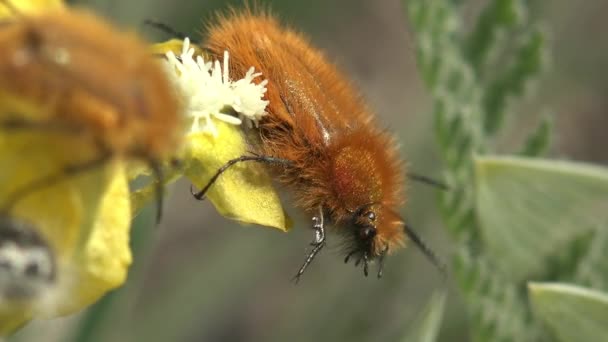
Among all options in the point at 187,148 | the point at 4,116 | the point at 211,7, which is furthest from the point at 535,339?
the point at 211,7

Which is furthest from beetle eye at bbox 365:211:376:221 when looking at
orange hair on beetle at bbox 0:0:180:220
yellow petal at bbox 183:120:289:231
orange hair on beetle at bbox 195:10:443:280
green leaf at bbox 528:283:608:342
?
orange hair on beetle at bbox 0:0:180:220

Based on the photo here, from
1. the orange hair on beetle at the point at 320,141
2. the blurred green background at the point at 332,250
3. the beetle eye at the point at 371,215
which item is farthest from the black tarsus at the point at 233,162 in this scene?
the blurred green background at the point at 332,250

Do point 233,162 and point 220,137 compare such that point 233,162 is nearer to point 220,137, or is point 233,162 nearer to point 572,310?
point 220,137

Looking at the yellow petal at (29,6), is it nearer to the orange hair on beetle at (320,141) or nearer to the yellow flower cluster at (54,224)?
the yellow flower cluster at (54,224)

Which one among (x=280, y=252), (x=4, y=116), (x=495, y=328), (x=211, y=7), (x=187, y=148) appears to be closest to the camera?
(x=4, y=116)

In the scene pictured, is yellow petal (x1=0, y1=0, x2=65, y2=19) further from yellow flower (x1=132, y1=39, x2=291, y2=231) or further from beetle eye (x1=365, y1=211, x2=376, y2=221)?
beetle eye (x1=365, y1=211, x2=376, y2=221)

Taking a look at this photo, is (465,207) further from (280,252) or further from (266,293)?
(266,293)
